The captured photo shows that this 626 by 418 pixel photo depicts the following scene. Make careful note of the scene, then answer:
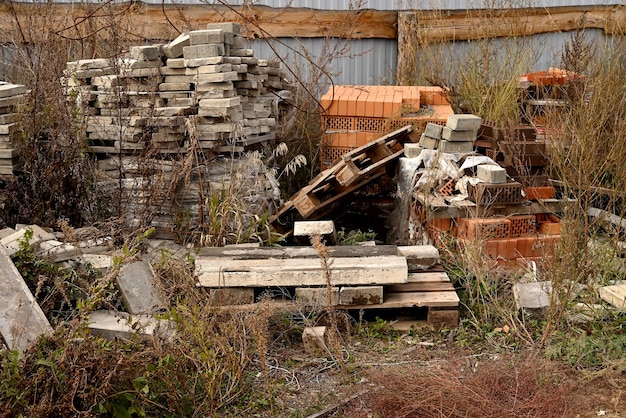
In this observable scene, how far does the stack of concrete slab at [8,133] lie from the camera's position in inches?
269

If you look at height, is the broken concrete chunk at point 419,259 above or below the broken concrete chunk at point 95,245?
below

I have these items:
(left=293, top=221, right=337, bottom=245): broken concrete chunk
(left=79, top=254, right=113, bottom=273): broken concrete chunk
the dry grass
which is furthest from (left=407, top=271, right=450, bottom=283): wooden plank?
(left=79, top=254, right=113, bottom=273): broken concrete chunk

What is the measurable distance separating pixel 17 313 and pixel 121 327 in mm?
788

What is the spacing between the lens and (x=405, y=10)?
10.8 meters

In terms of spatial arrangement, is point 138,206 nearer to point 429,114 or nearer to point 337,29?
point 429,114

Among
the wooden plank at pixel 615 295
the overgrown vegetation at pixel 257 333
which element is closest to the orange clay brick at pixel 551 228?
the overgrown vegetation at pixel 257 333

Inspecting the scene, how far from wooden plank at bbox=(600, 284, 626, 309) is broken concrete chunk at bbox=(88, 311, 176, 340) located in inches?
129

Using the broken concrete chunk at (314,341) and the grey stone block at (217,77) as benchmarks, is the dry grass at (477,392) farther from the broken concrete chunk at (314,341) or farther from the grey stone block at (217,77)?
the grey stone block at (217,77)

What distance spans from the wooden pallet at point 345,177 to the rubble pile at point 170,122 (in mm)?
350

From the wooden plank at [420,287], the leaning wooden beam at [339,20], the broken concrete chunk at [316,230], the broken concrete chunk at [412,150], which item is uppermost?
the leaning wooden beam at [339,20]

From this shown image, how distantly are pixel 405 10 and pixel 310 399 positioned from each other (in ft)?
24.6

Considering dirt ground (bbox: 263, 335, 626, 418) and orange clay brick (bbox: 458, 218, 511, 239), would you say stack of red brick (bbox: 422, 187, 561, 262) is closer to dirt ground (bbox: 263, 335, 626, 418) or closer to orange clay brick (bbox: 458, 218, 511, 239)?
orange clay brick (bbox: 458, 218, 511, 239)

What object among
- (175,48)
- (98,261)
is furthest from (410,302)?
(175,48)

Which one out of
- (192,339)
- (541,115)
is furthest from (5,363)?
(541,115)
